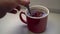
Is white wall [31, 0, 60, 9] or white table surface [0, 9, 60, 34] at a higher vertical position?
white wall [31, 0, 60, 9]

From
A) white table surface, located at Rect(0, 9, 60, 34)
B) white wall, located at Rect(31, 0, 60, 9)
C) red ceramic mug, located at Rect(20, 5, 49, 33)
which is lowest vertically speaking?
white table surface, located at Rect(0, 9, 60, 34)

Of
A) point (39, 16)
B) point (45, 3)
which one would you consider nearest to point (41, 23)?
point (39, 16)

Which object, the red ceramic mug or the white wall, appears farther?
the white wall

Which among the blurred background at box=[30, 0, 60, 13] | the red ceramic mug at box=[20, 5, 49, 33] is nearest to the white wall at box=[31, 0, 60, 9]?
the blurred background at box=[30, 0, 60, 13]

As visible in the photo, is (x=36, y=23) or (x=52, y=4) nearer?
(x=36, y=23)

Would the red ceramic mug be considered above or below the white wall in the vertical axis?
below

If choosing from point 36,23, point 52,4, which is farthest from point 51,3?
point 36,23

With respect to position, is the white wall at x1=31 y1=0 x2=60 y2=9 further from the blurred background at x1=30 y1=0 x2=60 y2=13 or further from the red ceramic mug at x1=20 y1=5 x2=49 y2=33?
the red ceramic mug at x1=20 y1=5 x2=49 y2=33

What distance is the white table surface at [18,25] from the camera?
0.66 meters

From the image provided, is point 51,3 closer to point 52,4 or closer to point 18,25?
point 52,4

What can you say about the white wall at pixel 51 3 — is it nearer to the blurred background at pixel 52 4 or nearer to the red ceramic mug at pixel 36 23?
the blurred background at pixel 52 4

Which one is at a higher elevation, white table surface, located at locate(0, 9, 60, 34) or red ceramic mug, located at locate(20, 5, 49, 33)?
red ceramic mug, located at locate(20, 5, 49, 33)

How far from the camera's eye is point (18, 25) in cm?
69

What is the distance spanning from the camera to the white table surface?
662 mm
